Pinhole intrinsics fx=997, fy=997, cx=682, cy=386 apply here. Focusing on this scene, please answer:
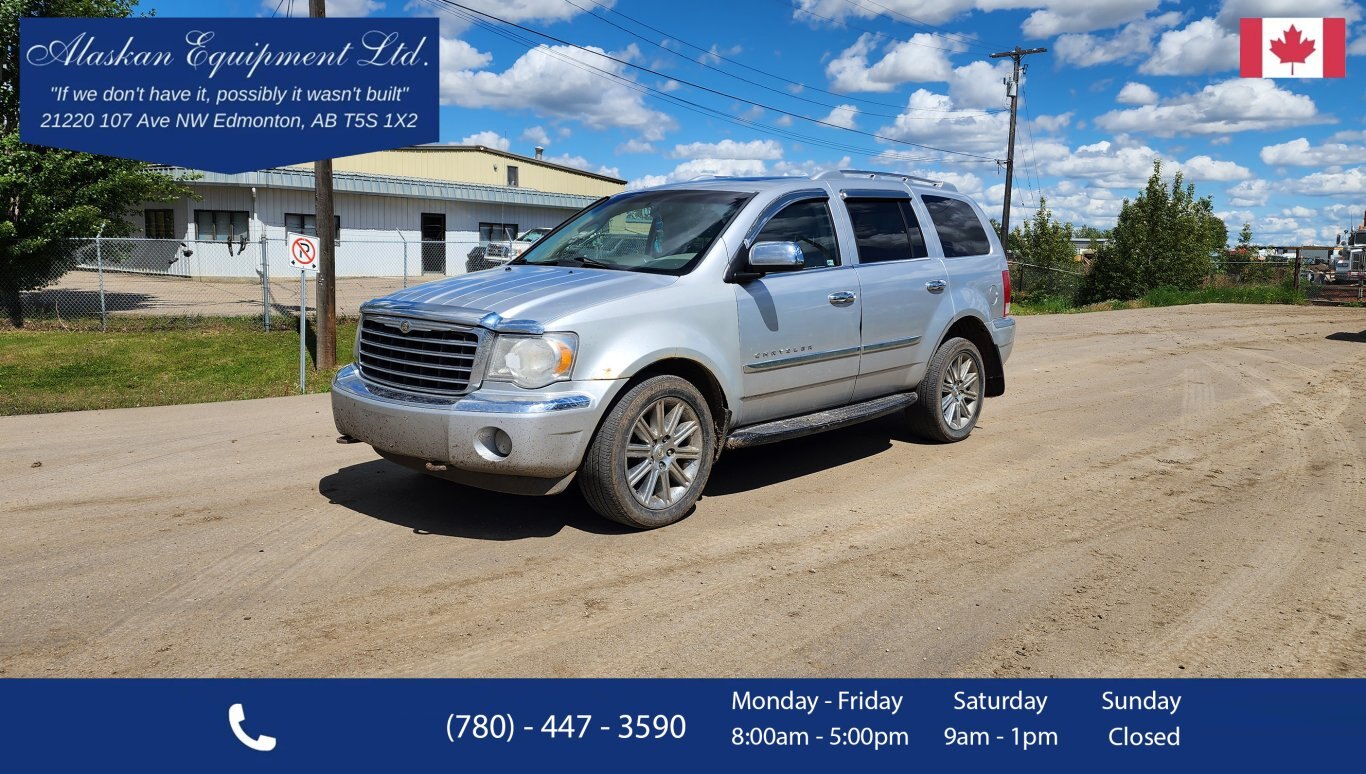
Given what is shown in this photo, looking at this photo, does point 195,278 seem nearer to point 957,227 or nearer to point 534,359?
point 957,227

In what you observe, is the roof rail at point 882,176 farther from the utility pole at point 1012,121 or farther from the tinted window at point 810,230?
the utility pole at point 1012,121

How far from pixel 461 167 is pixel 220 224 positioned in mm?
15757

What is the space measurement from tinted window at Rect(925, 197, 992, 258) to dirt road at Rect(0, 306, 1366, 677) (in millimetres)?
1599

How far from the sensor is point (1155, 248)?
34.1 meters

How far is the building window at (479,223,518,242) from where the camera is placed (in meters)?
45.8

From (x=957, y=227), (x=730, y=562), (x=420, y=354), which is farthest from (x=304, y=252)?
(x=730, y=562)

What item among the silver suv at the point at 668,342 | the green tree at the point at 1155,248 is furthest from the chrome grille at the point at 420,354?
the green tree at the point at 1155,248

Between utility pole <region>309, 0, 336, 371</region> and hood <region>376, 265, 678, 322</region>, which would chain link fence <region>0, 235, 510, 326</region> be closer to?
utility pole <region>309, 0, 336, 371</region>

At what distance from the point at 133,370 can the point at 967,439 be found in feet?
36.7

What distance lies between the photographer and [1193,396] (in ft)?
35.3

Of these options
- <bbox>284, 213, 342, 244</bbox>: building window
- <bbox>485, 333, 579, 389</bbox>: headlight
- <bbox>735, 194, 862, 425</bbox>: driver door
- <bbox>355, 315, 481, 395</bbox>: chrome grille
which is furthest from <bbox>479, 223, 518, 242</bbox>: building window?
<bbox>485, 333, 579, 389</bbox>: headlight

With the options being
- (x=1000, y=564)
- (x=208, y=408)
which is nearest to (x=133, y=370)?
(x=208, y=408)

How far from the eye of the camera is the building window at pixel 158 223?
37938 mm

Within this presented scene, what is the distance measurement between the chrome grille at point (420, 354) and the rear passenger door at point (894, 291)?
2.89 meters
